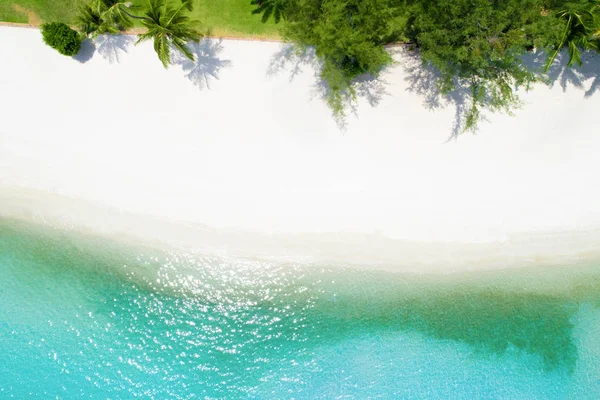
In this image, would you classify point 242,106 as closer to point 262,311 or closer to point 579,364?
point 262,311

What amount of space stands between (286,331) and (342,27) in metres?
11.2

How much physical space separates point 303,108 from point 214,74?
3535 millimetres

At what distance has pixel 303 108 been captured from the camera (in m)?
15.1

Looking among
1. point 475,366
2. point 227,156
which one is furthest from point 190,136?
point 475,366

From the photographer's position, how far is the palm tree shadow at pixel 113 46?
48.2 ft

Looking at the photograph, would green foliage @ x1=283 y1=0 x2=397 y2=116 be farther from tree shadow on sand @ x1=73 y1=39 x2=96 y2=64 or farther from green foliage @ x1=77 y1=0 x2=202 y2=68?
tree shadow on sand @ x1=73 y1=39 x2=96 y2=64

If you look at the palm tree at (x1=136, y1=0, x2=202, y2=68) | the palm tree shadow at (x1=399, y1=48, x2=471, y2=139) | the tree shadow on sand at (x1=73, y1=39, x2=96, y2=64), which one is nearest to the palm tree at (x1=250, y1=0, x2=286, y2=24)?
the palm tree at (x1=136, y1=0, x2=202, y2=68)

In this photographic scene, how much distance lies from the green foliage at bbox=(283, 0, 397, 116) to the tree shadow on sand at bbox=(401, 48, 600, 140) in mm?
1805

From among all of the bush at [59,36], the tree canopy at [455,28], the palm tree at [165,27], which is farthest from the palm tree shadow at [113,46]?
the tree canopy at [455,28]

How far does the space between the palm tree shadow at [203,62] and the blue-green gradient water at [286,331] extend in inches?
269

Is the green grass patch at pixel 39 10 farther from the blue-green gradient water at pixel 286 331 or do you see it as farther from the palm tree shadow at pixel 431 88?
the palm tree shadow at pixel 431 88

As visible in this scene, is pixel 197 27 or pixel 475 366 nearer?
pixel 197 27

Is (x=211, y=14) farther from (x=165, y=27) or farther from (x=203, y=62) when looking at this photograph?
(x=165, y=27)

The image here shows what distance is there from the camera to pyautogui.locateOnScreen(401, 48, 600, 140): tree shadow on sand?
14773 millimetres
